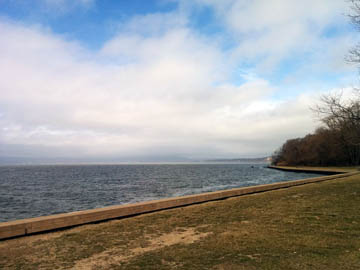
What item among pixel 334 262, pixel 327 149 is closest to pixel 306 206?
pixel 334 262

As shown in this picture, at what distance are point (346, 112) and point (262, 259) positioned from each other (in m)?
9.34

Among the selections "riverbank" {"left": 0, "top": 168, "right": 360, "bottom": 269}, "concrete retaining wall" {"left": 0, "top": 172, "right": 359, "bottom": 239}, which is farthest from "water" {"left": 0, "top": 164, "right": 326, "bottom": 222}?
"riverbank" {"left": 0, "top": 168, "right": 360, "bottom": 269}

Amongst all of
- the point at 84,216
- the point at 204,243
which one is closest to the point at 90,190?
the point at 84,216

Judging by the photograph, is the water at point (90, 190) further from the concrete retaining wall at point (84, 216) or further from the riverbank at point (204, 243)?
the riverbank at point (204, 243)

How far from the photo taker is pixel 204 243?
19.5 feet

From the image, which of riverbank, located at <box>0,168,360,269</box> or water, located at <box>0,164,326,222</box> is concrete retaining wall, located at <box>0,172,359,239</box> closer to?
riverbank, located at <box>0,168,360,269</box>

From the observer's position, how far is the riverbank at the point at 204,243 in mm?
4762

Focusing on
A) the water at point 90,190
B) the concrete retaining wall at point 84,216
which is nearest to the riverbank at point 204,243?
the concrete retaining wall at point 84,216

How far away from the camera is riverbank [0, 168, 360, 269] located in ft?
15.6

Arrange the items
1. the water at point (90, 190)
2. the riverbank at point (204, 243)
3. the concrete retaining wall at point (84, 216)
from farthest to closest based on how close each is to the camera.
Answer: the water at point (90, 190)
the concrete retaining wall at point (84, 216)
the riverbank at point (204, 243)

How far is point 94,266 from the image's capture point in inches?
187

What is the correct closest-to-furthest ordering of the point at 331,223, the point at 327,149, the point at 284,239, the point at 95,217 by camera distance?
the point at 284,239 → the point at 331,223 → the point at 95,217 → the point at 327,149

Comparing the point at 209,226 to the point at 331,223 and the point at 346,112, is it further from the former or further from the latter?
the point at 346,112

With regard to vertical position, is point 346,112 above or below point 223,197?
above
